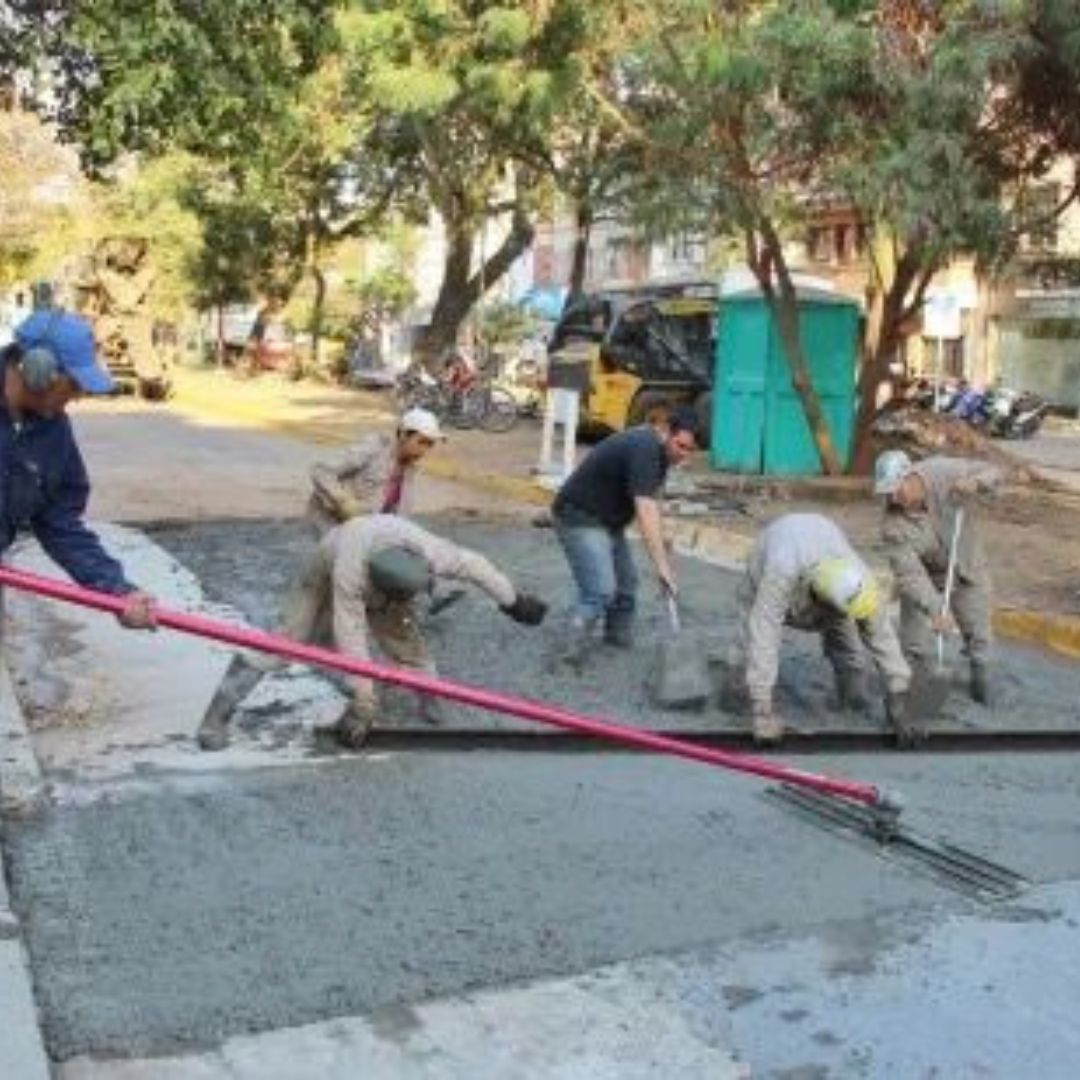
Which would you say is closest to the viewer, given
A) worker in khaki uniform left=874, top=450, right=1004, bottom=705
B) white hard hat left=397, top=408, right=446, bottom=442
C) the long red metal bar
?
the long red metal bar

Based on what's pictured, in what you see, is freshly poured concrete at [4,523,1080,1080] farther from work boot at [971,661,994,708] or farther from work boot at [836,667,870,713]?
work boot at [971,661,994,708]

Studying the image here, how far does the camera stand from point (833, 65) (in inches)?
538

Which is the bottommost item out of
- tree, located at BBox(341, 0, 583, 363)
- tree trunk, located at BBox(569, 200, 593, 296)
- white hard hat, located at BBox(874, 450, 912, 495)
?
white hard hat, located at BBox(874, 450, 912, 495)

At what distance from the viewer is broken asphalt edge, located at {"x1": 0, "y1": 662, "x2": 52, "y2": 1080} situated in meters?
4.03

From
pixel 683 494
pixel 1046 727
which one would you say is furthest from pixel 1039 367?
pixel 1046 727

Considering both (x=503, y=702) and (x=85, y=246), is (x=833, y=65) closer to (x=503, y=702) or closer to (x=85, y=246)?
(x=503, y=702)

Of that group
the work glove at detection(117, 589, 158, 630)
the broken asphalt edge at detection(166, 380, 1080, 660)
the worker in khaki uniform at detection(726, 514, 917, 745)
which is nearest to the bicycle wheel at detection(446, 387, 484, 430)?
the broken asphalt edge at detection(166, 380, 1080, 660)

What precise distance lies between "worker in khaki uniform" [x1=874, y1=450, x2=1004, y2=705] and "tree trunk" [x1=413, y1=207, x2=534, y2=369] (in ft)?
70.1

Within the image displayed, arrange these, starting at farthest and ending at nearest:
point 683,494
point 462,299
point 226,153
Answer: point 462,299, point 683,494, point 226,153

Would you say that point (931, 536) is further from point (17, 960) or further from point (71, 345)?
point (17, 960)

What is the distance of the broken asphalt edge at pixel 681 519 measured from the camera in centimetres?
1026

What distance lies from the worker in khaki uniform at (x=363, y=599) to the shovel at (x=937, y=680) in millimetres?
1869

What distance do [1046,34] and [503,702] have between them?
9.91 metres

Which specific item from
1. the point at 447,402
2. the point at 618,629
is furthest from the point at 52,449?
the point at 447,402
